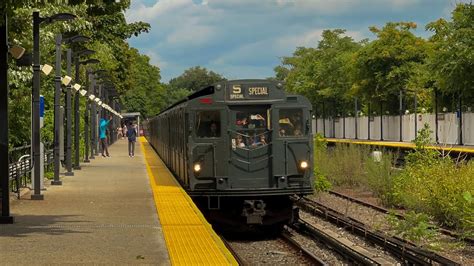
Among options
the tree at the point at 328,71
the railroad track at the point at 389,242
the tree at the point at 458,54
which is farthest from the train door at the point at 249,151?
the tree at the point at 328,71

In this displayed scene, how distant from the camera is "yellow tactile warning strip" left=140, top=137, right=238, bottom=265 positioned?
27.9 ft

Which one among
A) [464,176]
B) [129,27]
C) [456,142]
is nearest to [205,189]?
[464,176]

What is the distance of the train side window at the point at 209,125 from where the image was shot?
1530 centimetres

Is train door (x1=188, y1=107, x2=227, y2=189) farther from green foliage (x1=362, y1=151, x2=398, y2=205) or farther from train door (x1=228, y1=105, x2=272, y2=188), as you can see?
green foliage (x1=362, y1=151, x2=398, y2=205)

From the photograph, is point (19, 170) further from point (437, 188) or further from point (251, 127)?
point (437, 188)

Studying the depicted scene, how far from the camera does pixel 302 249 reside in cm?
1370

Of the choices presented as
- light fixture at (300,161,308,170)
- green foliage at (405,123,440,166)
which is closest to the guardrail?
light fixture at (300,161,308,170)

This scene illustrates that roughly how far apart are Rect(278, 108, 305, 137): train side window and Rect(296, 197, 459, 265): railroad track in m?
2.27

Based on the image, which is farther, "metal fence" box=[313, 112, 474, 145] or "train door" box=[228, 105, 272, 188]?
"metal fence" box=[313, 112, 474, 145]

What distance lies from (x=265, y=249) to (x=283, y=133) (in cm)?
230

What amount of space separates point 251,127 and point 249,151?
0.54 metres

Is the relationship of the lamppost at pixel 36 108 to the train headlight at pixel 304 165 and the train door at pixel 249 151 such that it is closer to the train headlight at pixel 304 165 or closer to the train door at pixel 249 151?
the train door at pixel 249 151

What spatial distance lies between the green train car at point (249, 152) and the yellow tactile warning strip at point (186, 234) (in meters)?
0.76

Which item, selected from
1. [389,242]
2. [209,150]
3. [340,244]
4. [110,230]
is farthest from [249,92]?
[110,230]
